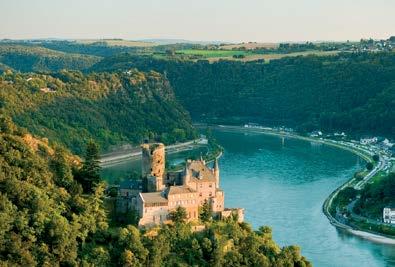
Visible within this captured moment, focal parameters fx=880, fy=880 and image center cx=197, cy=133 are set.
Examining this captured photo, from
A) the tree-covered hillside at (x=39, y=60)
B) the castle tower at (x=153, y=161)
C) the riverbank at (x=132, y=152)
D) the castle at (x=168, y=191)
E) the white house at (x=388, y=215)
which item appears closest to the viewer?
the castle at (x=168, y=191)

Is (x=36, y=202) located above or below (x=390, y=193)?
above

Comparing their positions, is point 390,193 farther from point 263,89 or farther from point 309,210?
point 263,89

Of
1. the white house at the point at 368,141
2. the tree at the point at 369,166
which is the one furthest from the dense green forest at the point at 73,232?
the white house at the point at 368,141

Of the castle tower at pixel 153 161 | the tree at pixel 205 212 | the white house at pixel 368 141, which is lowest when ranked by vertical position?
the white house at pixel 368 141

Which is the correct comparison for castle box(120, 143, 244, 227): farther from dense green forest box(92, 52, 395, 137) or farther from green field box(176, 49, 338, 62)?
green field box(176, 49, 338, 62)

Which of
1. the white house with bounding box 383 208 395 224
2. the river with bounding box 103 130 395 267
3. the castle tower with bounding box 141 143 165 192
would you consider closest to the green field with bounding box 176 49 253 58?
the river with bounding box 103 130 395 267

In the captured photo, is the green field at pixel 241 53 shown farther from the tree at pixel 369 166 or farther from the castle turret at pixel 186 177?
the castle turret at pixel 186 177

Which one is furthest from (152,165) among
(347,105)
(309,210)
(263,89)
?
(263,89)

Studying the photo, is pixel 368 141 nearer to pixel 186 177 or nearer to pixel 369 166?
pixel 369 166
